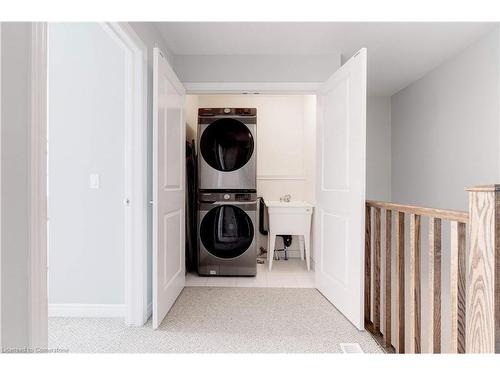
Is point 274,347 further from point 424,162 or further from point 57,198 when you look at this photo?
point 424,162

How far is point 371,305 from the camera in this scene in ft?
7.30

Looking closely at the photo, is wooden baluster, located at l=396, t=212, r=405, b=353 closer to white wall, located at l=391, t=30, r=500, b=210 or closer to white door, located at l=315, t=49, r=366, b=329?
white door, located at l=315, t=49, r=366, b=329

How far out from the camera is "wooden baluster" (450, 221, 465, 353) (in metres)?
1.18

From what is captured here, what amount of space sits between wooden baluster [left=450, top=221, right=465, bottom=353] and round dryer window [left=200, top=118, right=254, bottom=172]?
2193mm

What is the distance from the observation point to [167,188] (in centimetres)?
217

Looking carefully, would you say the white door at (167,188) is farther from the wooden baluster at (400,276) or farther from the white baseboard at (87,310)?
the wooden baluster at (400,276)

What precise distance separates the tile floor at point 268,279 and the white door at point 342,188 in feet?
1.08

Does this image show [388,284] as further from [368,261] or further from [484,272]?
[484,272]

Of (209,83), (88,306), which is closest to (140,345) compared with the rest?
(88,306)

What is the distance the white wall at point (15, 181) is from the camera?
96cm

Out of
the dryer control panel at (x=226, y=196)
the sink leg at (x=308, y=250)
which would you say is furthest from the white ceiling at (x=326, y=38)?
the sink leg at (x=308, y=250)

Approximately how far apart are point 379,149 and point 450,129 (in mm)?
1489

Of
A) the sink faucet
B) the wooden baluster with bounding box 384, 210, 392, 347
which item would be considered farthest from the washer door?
the wooden baluster with bounding box 384, 210, 392, 347

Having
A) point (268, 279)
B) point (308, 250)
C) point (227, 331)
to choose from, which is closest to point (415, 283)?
point (227, 331)
